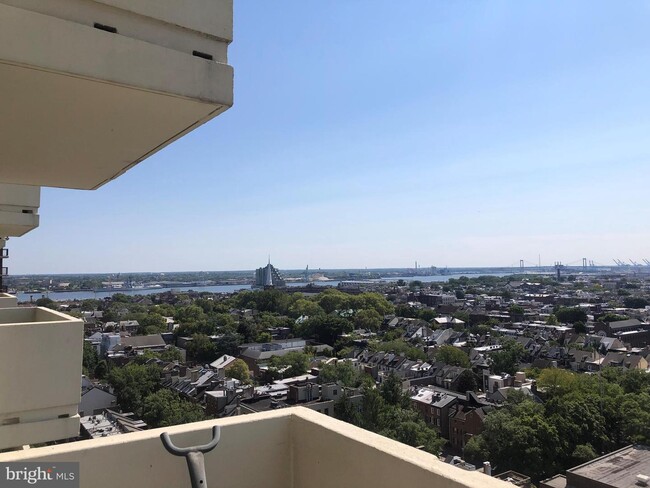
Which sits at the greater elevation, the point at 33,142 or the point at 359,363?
the point at 33,142

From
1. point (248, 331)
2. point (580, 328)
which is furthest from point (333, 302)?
point (580, 328)

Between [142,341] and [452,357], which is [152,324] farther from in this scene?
[452,357]

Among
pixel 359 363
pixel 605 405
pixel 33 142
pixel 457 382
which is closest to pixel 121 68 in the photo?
pixel 33 142

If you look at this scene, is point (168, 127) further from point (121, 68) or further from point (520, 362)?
point (520, 362)

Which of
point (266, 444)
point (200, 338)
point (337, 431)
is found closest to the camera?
point (337, 431)

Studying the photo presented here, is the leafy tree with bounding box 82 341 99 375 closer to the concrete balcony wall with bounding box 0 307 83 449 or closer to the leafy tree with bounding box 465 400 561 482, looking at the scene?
the leafy tree with bounding box 465 400 561 482

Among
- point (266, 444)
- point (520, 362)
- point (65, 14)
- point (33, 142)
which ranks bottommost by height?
point (520, 362)
